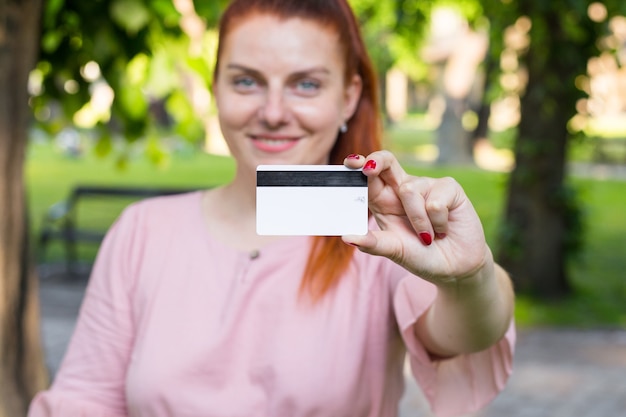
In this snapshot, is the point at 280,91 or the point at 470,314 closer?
the point at 470,314

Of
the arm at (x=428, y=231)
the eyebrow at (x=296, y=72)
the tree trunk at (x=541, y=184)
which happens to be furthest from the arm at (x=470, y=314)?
the tree trunk at (x=541, y=184)

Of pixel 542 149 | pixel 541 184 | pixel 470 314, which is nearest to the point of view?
pixel 470 314

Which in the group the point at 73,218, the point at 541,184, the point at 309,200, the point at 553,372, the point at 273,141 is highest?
the point at 273,141

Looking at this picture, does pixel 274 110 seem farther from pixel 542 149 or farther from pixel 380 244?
pixel 542 149


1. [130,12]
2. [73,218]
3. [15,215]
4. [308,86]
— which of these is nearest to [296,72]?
[308,86]

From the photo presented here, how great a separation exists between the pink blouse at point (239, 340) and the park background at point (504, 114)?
31.7 inches

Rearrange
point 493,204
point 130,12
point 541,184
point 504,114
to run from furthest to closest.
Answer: point 493,204 → point 504,114 → point 541,184 → point 130,12

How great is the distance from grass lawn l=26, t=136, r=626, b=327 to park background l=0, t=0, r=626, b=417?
40mm

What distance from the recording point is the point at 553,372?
7125 mm

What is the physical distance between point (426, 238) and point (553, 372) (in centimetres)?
589

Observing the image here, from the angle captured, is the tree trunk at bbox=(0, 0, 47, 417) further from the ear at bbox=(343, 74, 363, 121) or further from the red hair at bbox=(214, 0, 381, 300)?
the ear at bbox=(343, 74, 363, 121)

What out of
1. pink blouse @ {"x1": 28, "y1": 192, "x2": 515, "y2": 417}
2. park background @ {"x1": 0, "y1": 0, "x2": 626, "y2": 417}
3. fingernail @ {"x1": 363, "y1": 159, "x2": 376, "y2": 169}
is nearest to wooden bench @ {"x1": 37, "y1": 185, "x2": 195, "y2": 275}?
park background @ {"x1": 0, "y1": 0, "x2": 626, "y2": 417}

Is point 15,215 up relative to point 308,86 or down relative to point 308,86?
down

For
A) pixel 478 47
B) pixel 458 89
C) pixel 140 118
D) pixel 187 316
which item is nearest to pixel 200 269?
pixel 187 316
